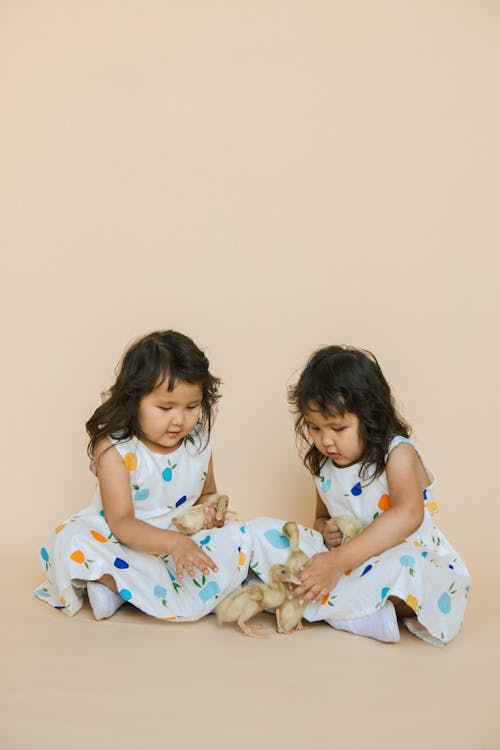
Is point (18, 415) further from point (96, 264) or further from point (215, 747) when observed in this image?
point (215, 747)

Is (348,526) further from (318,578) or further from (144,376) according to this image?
(144,376)

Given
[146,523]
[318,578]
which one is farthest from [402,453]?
[146,523]

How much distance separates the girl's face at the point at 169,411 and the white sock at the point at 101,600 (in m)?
0.43

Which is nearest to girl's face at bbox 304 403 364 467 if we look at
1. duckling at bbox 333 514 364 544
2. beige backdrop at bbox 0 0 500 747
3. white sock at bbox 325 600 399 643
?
duckling at bbox 333 514 364 544

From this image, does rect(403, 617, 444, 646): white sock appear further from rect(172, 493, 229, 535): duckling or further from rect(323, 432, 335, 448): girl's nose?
rect(172, 493, 229, 535): duckling

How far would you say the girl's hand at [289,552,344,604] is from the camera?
2.38 metres

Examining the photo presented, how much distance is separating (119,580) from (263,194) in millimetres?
1671

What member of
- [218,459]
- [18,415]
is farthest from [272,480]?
[18,415]

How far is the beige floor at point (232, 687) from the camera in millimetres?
1759

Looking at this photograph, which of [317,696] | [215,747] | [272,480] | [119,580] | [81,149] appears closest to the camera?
[215,747]

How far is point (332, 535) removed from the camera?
2672 millimetres

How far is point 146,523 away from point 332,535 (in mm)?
513

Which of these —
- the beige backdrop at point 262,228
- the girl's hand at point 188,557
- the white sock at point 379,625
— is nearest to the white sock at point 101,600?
the girl's hand at point 188,557

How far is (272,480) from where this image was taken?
3477 mm
